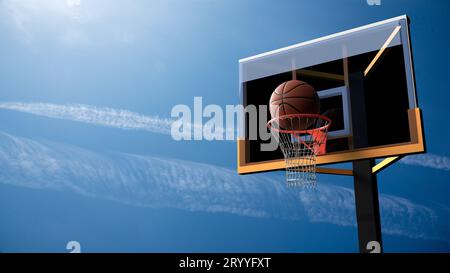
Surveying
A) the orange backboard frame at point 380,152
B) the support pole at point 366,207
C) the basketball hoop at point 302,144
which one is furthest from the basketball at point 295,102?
the support pole at point 366,207

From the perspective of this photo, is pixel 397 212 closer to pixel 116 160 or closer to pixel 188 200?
pixel 188 200

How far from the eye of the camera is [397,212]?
275 inches

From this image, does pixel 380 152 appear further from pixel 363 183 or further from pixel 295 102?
pixel 295 102

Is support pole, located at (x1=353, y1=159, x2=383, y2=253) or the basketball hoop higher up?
the basketball hoop

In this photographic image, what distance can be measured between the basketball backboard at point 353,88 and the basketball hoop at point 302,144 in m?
0.10

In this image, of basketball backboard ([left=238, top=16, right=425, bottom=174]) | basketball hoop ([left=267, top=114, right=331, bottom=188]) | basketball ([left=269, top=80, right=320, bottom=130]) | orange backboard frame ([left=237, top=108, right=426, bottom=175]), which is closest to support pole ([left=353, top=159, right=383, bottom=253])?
orange backboard frame ([left=237, top=108, right=426, bottom=175])

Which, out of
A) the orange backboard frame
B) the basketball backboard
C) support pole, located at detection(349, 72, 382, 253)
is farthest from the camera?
support pole, located at detection(349, 72, 382, 253)

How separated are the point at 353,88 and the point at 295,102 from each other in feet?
2.39

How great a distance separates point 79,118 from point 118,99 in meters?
0.80

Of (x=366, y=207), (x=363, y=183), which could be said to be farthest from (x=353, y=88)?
(x=366, y=207)

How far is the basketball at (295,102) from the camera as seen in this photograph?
11.2ft

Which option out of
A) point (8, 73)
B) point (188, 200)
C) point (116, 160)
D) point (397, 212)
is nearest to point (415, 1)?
point (397, 212)

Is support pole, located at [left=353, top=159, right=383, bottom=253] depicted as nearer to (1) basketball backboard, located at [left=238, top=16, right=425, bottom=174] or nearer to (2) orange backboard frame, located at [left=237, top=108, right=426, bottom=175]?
(2) orange backboard frame, located at [left=237, top=108, right=426, bottom=175]

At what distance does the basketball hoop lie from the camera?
11.4 ft
